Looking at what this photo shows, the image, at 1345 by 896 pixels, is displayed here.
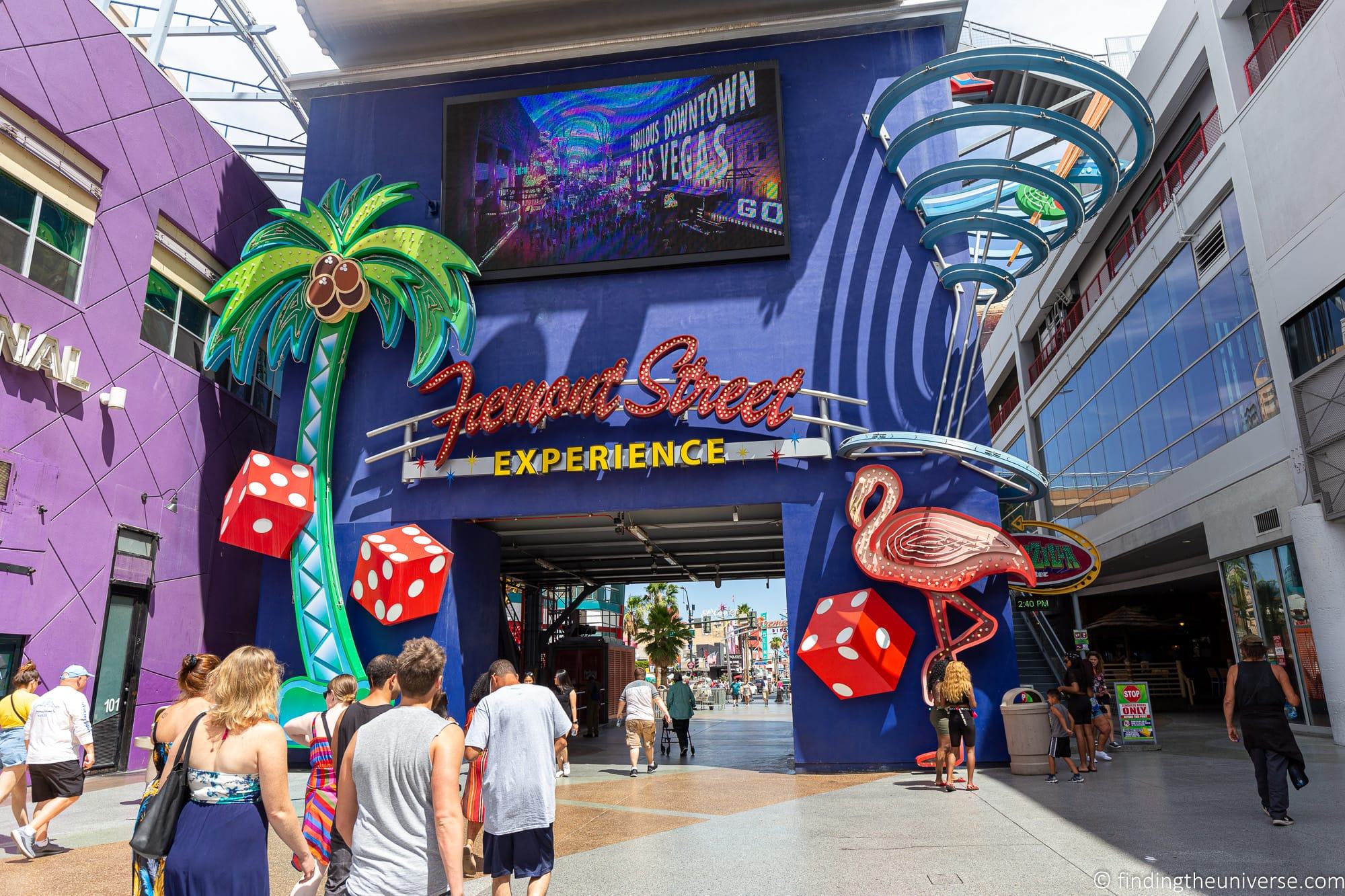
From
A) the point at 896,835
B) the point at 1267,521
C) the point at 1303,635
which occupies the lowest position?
the point at 896,835

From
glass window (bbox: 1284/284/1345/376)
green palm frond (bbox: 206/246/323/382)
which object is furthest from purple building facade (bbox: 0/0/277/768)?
glass window (bbox: 1284/284/1345/376)

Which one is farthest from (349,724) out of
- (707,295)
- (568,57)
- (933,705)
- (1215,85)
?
(1215,85)

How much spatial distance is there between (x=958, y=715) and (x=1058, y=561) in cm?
657

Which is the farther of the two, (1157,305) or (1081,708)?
(1157,305)

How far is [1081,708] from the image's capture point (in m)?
12.6

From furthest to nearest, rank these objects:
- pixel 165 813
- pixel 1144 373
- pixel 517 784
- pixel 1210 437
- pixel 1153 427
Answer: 1. pixel 1144 373
2. pixel 1153 427
3. pixel 1210 437
4. pixel 517 784
5. pixel 165 813

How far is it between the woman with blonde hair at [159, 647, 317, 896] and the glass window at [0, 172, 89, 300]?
12.9 metres

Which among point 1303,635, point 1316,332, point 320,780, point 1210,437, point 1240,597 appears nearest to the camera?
point 320,780

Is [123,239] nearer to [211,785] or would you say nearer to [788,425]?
[788,425]

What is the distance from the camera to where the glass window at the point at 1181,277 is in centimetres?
2059

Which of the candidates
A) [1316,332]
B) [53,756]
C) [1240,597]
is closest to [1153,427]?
[1240,597]

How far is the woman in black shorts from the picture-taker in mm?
12539

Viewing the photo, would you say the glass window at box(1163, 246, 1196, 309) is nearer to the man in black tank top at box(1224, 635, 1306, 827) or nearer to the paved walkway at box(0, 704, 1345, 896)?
the paved walkway at box(0, 704, 1345, 896)

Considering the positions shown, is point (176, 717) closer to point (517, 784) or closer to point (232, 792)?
point (232, 792)
